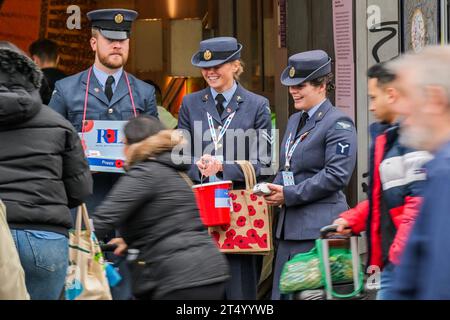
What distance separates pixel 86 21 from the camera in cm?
1124

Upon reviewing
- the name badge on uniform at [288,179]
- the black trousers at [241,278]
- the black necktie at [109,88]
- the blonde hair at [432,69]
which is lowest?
the black trousers at [241,278]

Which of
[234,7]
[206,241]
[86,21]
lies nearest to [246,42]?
[234,7]

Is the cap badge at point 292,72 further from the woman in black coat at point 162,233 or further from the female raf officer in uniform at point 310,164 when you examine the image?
the woman in black coat at point 162,233

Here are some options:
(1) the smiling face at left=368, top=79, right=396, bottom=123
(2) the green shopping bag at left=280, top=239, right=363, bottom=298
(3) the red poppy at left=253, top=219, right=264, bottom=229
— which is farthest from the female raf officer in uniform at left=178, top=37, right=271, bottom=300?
(1) the smiling face at left=368, top=79, right=396, bottom=123

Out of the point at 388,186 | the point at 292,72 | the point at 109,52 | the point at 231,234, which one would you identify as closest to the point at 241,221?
the point at 231,234

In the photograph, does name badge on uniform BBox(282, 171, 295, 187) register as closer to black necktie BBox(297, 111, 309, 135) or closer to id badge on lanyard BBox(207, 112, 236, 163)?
black necktie BBox(297, 111, 309, 135)

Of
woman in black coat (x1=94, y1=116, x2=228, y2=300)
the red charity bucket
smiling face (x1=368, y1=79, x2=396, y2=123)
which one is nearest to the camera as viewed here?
woman in black coat (x1=94, y1=116, x2=228, y2=300)

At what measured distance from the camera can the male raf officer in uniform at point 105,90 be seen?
25.2 feet

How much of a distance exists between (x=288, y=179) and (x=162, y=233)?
2.26 m

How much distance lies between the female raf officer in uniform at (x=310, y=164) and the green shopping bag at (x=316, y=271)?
903 millimetres

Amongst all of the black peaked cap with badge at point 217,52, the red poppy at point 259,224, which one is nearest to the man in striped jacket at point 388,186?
the red poppy at point 259,224

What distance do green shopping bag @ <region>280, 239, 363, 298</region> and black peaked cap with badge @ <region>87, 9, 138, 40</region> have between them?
7.22 ft

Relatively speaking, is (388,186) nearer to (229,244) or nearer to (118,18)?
(229,244)

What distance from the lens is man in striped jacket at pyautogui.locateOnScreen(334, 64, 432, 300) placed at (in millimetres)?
5684
